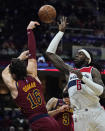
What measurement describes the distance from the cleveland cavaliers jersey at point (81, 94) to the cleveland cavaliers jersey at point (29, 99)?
98cm

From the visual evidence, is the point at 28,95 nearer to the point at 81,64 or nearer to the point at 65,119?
the point at 81,64

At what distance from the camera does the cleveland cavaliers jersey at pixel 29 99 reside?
13.8 feet

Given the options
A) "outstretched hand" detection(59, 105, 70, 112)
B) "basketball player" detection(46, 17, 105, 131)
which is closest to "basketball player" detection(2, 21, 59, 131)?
"basketball player" detection(46, 17, 105, 131)

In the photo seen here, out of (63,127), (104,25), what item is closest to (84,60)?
(63,127)

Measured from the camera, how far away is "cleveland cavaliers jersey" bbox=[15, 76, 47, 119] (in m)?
4.19

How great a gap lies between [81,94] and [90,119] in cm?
39

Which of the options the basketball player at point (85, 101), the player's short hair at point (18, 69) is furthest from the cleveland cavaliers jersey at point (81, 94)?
the player's short hair at point (18, 69)

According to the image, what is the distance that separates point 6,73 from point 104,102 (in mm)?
4881

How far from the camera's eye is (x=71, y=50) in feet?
31.5

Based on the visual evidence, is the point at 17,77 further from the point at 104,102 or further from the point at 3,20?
the point at 3,20

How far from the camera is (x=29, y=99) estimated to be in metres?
4.21

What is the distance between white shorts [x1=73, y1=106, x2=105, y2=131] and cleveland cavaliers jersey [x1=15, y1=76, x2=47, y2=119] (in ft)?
3.30

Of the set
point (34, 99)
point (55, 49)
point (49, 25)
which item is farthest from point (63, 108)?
point (49, 25)

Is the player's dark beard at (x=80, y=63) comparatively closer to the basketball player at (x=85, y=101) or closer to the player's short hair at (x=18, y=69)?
the basketball player at (x=85, y=101)
